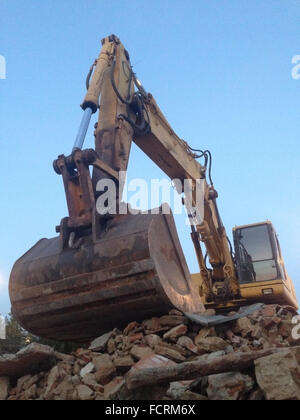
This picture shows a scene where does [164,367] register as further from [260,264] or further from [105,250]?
[260,264]

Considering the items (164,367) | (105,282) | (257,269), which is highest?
(257,269)

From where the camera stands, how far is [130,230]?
4.23 m

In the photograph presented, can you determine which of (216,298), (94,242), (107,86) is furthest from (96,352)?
(216,298)

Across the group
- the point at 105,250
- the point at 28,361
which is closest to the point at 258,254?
the point at 105,250

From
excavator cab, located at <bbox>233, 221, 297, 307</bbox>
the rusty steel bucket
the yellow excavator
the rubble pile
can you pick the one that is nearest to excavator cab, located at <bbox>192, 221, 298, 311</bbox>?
excavator cab, located at <bbox>233, 221, 297, 307</bbox>

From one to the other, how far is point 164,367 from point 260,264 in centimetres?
501

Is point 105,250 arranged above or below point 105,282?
above

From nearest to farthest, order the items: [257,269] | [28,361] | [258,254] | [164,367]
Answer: [164,367] < [28,361] < [257,269] < [258,254]

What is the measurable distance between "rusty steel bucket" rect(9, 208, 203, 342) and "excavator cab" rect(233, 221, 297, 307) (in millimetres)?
2963

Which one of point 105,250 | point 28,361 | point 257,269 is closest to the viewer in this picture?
point 28,361

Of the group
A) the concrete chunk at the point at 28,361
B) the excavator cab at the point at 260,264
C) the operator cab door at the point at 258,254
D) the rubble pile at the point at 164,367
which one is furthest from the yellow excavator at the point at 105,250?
the operator cab door at the point at 258,254

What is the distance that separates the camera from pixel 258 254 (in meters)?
7.89
